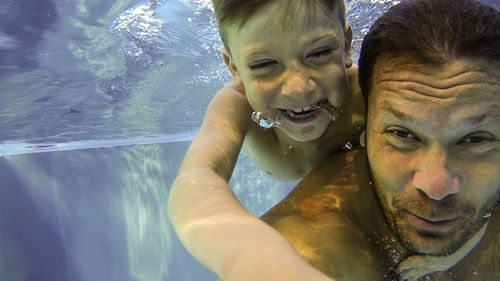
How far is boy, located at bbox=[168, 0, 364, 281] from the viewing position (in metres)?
1.52

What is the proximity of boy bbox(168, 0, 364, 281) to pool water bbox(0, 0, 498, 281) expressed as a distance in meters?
4.51

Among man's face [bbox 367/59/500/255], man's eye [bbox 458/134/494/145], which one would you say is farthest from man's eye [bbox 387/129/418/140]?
man's eye [bbox 458/134/494/145]

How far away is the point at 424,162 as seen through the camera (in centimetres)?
196

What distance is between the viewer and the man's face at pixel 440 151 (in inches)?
74.7

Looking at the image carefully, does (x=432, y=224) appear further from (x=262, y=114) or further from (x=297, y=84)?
(x=262, y=114)

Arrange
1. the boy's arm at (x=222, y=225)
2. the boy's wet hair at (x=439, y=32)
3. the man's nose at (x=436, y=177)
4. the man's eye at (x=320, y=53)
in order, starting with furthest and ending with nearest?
the man's eye at (x=320, y=53)
the boy's wet hair at (x=439, y=32)
the man's nose at (x=436, y=177)
the boy's arm at (x=222, y=225)

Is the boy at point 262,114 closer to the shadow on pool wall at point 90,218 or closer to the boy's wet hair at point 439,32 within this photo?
the boy's wet hair at point 439,32

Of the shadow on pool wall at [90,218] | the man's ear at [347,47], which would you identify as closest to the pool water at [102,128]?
the shadow on pool wall at [90,218]

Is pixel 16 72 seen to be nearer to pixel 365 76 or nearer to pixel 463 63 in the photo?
pixel 365 76

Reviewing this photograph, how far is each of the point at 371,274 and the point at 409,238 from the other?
314mm

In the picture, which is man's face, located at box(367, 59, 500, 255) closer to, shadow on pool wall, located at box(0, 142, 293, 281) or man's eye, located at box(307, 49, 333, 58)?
man's eye, located at box(307, 49, 333, 58)

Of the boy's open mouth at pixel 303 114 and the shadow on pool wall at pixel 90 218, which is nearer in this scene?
the boy's open mouth at pixel 303 114

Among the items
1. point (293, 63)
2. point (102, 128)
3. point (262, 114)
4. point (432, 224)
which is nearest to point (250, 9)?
point (293, 63)

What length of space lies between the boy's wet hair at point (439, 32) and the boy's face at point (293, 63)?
0.51m
